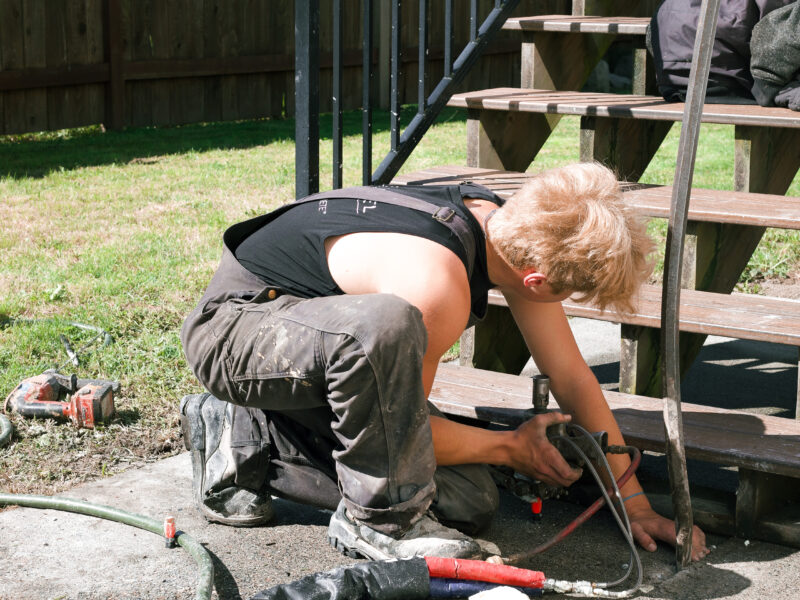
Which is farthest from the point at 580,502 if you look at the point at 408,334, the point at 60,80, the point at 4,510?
the point at 60,80

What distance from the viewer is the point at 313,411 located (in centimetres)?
269

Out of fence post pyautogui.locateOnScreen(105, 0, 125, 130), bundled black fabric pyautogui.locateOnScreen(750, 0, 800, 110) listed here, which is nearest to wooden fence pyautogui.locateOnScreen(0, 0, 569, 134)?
fence post pyautogui.locateOnScreen(105, 0, 125, 130)

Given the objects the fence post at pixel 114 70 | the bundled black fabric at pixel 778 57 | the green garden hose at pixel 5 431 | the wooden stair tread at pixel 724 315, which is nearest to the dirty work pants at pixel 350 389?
the wooden stair tread at pixel 724 315

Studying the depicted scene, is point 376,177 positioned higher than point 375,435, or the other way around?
point 376,177

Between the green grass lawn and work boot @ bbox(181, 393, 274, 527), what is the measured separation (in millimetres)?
458

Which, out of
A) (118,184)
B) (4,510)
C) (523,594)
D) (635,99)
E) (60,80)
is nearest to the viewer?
(523,594)

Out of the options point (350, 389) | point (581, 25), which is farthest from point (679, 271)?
point (581, 25)

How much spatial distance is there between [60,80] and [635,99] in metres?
7.03

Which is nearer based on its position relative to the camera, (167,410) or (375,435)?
A: (375,435)

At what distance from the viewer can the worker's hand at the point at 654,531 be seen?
8.68 ft

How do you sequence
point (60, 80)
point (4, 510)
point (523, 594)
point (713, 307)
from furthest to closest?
point (60, 80) → point (713, 307) → point (4, 510) → point (523, 594)

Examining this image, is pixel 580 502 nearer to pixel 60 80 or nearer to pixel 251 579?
pixel 251 579

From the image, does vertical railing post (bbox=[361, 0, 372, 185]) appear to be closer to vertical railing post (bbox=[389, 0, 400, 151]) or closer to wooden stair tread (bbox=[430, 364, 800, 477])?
vertical railing post (bbox=[389, 0, 400, 151])

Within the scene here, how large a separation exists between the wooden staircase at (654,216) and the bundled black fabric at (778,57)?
7 centimetres
